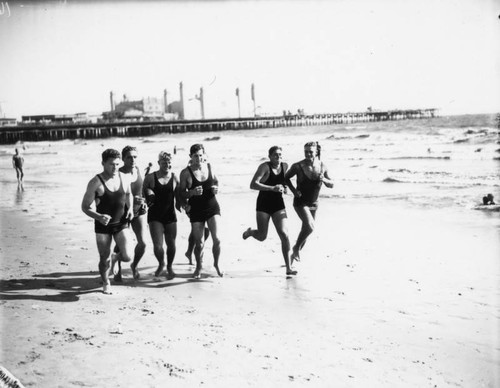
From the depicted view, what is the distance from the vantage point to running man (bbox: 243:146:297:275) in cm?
618

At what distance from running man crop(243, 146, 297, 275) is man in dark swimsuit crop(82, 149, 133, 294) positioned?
5.33 feet

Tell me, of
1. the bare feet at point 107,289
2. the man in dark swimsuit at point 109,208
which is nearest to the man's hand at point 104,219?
the man in dark swimsuit at point 109,208

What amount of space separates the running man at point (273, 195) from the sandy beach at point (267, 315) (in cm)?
48

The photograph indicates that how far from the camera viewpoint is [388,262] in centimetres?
662

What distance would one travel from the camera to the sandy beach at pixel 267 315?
362cm

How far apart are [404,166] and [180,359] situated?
19136 mm

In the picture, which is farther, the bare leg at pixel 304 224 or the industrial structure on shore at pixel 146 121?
the industrial structure on shore at pixel 146 121

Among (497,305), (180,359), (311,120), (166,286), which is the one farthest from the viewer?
(311,120)

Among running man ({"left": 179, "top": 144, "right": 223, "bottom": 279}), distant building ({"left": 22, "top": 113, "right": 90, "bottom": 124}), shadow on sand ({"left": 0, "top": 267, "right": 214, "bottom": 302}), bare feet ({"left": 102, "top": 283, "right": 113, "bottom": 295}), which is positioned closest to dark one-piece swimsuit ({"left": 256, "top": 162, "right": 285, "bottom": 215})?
running man ({"left": 179, "top": 144, "right": 223, "bottom": 279})

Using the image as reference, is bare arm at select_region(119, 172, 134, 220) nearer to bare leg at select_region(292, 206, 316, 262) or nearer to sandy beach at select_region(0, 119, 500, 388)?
sandy beach at select_region(0, 119, 500, 388)

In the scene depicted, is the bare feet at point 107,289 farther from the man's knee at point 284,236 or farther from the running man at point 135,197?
the man's knee at point 284,236

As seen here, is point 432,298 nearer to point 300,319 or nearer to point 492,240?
point 300,319

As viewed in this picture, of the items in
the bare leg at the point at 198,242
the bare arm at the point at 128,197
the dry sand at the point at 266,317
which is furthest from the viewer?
the bare leg at the point at 198,242

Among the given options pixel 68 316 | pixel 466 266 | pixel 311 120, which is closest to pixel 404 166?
pixel 466 266
